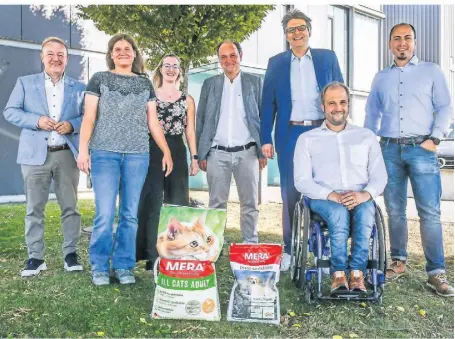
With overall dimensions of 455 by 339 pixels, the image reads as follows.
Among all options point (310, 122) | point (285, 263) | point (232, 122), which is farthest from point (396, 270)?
point (232, 122)

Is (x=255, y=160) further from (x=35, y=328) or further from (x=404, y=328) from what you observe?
(x=35, y=328)

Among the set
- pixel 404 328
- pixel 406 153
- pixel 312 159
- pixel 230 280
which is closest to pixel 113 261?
pixel 230 280

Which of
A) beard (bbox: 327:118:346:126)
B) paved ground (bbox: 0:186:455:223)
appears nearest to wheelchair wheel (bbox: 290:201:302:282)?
beard (bbox: 327:118:346:126)

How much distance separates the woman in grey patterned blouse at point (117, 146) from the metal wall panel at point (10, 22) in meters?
6.02

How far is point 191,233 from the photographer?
2.90 meters

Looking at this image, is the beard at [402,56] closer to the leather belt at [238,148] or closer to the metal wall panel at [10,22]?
the leather belt at [238,148]

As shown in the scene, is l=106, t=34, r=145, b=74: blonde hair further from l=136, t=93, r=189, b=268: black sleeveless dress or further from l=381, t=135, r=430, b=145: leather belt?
l=381, t=135, r=430, b=145: leather belt

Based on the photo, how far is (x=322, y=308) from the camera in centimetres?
304

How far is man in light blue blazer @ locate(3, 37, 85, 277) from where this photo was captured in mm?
3521

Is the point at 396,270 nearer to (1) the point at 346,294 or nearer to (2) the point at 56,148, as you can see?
(1) the point at 346,294

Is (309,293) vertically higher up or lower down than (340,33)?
lower down

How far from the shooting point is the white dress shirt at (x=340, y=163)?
3215 millimetres

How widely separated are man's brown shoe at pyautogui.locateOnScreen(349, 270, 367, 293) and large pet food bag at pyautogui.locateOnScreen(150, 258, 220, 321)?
33.9 inches

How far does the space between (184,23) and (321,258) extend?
326cm
